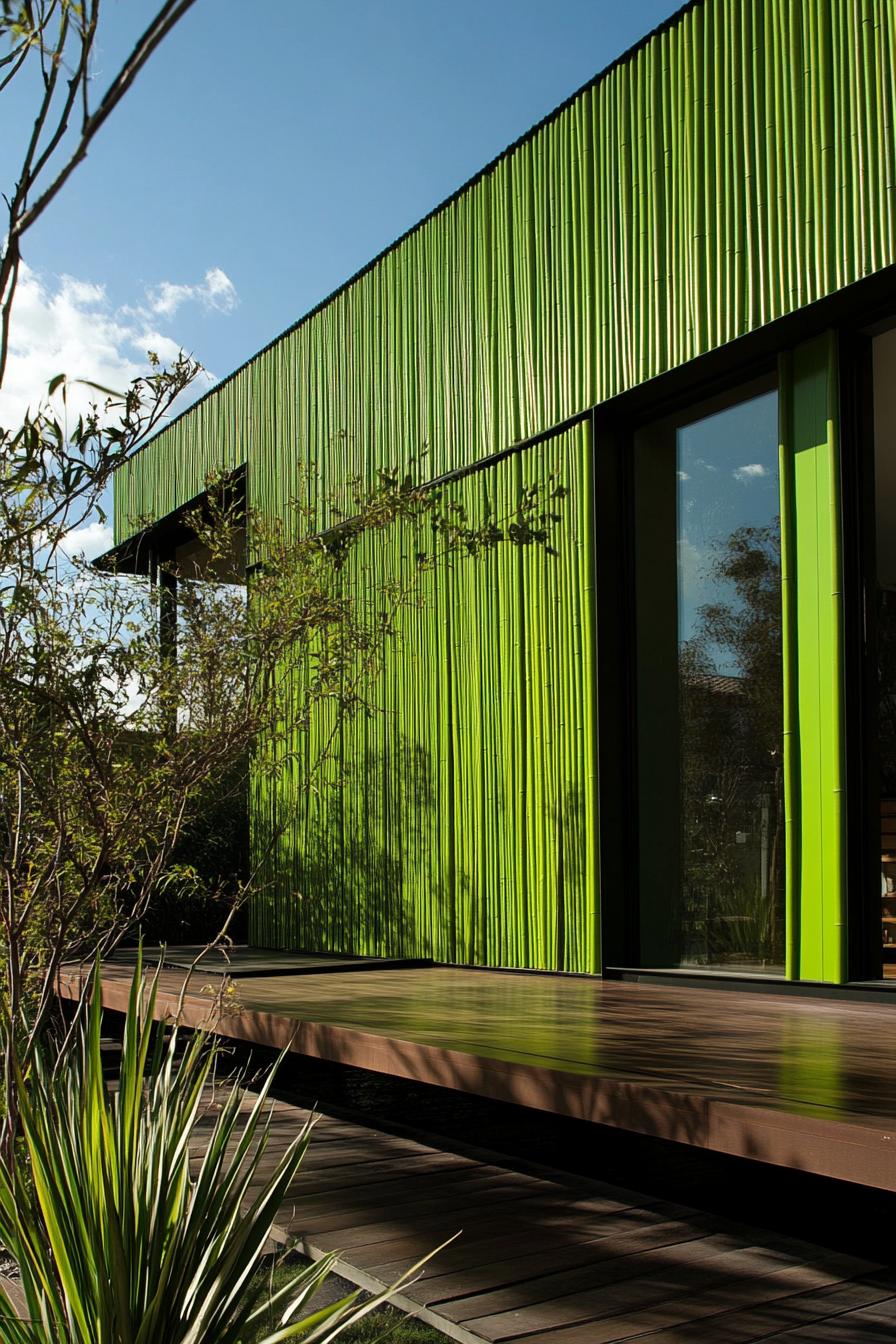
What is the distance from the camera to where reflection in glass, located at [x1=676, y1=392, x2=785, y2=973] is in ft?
16.2

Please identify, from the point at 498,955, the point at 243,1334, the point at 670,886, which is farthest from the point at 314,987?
the point at 243,1334

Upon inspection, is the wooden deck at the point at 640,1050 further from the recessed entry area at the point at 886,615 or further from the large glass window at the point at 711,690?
the recessed entry area at the point at 886,615

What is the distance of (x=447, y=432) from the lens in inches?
272

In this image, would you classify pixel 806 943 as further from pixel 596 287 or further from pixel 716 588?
pixel 596 287

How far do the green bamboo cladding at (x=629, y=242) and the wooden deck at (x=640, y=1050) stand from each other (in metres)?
2.62

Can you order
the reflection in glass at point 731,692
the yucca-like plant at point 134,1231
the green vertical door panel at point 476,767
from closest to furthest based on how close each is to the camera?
the yucca-like plant at point 134,1231
the reflection in glass at point 731,692
the green vertical door panel at point 476,767

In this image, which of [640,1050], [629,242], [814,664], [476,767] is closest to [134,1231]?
[640,1050]

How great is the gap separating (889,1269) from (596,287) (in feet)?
14.1

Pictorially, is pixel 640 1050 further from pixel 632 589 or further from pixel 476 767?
pixel 476 767

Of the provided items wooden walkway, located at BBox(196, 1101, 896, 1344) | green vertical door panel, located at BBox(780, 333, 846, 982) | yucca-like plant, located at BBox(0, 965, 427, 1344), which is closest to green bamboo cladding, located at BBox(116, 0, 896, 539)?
green vertical door panel, located at BBox(780, 333, 846, 982)

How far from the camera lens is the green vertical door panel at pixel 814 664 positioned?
14.9 feet

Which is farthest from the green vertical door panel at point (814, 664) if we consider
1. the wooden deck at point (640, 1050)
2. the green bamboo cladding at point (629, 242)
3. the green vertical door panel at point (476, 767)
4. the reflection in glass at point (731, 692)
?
the green vertical door panel at point (476, 767)

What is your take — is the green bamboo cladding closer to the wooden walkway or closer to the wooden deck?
the wooden deck

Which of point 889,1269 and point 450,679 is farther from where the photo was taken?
point 450,679
